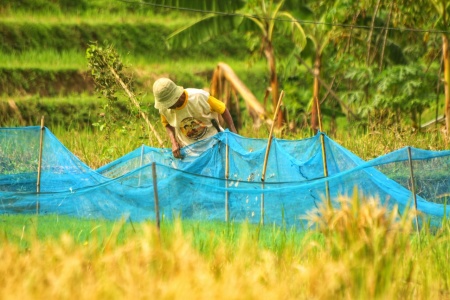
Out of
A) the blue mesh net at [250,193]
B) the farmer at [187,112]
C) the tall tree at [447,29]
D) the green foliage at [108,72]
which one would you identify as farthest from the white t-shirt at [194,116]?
the tall tree at [447,29]

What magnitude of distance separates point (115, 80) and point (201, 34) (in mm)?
3772

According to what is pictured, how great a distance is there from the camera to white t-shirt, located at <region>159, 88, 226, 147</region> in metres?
8.26

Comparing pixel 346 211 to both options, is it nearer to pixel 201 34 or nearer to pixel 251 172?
pixel 251 172

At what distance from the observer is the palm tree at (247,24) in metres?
13.3

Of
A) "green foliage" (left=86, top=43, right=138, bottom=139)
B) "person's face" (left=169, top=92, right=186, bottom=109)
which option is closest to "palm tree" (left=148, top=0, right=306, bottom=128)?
"green foliage" (left=86, top=43, right=138, bottom=139)

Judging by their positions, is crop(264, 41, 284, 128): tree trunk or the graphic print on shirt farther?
crop(264, 41, 284, 128): tree trunk

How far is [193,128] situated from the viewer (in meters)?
8.36

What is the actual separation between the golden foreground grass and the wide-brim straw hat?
2.87 m

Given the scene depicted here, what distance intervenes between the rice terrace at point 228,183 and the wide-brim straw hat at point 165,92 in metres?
0.41

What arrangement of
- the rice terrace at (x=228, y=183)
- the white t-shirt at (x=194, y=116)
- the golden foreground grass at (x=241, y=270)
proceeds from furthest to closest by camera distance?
the white t-shirt at (x=194, y=116) → the rice terrace at (x=228, y=183) → the golden foreground grass at (x=241, y=270)

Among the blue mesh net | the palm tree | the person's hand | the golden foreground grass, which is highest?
the palm tree

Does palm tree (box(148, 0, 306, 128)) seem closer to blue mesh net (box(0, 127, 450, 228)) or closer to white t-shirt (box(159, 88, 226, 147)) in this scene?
white t-shirt (box(159, 88, 226, 147))

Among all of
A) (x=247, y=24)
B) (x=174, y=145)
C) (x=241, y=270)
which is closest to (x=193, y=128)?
(x=174, y=145)

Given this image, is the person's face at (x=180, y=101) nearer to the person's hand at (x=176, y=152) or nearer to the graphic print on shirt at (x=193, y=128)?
the graphic print on shirt at (x=193, y=128)
